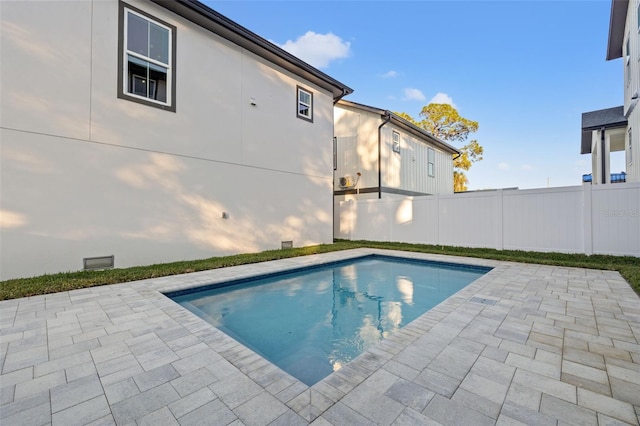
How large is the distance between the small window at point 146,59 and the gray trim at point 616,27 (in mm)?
12705

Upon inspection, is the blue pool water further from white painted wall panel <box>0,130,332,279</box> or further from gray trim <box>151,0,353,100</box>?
gray trim <box>151,0,353,100</box>

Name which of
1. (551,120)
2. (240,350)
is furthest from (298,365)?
(551,120)

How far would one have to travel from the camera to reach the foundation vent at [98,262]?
5164 mm

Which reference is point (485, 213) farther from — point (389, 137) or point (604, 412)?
point (604, 412)

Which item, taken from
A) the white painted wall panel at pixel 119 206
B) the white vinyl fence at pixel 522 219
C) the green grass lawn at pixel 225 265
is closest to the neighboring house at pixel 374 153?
the white vinyl fence at pixel 522 219

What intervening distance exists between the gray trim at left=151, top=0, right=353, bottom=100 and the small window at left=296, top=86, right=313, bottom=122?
0.46m

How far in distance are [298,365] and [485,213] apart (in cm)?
772

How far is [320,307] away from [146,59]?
20.3 ft

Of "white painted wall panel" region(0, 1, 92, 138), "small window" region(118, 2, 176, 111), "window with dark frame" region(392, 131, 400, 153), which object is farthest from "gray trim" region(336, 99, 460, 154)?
"white painted wall panel" region(0, 1, 92, 138)

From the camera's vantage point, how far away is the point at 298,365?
2.69 m

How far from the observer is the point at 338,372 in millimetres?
2076

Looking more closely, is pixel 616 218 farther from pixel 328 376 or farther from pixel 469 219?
pixel 328 376

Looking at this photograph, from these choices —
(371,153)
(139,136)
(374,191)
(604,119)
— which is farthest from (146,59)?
(604,119)

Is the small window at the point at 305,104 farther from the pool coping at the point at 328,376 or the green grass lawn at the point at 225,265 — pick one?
the pool coping at the point at 328,376
